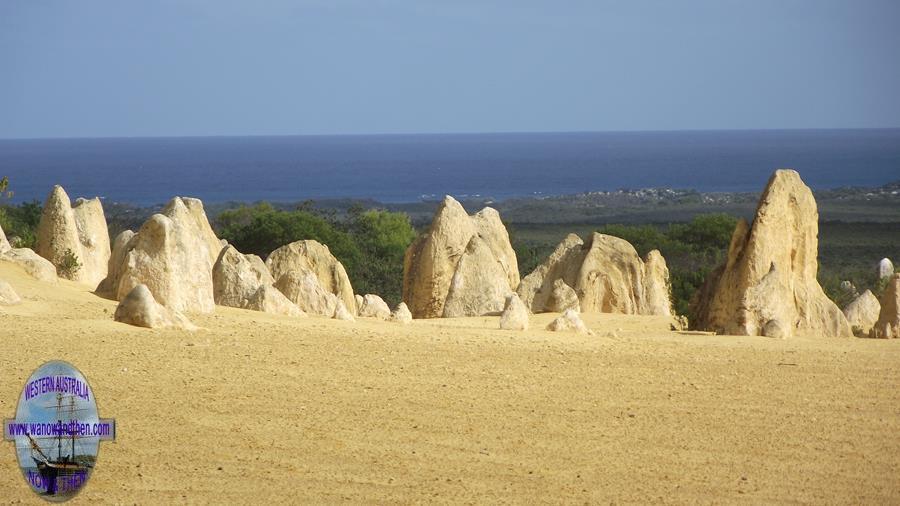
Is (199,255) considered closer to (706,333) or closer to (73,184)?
(706,333)

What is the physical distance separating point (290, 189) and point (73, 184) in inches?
958

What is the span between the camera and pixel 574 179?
528ft

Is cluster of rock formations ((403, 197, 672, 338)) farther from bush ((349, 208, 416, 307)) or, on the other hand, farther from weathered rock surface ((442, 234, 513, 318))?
bush ((349, 208, 416, 307))

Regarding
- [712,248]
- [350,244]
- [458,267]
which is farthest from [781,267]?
[712,248]

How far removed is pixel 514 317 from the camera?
604 inches

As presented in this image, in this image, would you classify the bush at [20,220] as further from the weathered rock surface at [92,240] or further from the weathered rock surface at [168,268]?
the weathered rock surface at [168,268]

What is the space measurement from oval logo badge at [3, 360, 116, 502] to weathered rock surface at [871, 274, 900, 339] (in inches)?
446

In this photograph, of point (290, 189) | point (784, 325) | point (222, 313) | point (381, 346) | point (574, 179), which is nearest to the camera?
point (381, 346)

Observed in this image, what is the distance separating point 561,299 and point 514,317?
15.0ft

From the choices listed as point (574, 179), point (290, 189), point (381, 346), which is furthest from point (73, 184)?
point (381, 346)

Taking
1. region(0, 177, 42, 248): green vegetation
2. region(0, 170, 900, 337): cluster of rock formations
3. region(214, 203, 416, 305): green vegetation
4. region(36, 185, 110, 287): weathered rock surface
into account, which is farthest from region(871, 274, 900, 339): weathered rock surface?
region(214, 203, 416, 305): green vegetation

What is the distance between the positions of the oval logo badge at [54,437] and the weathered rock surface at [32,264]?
314 inches

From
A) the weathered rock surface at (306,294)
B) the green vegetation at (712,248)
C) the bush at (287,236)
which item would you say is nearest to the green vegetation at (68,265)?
the weathered rock surface at (306,294)

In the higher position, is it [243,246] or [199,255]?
[199,255]
